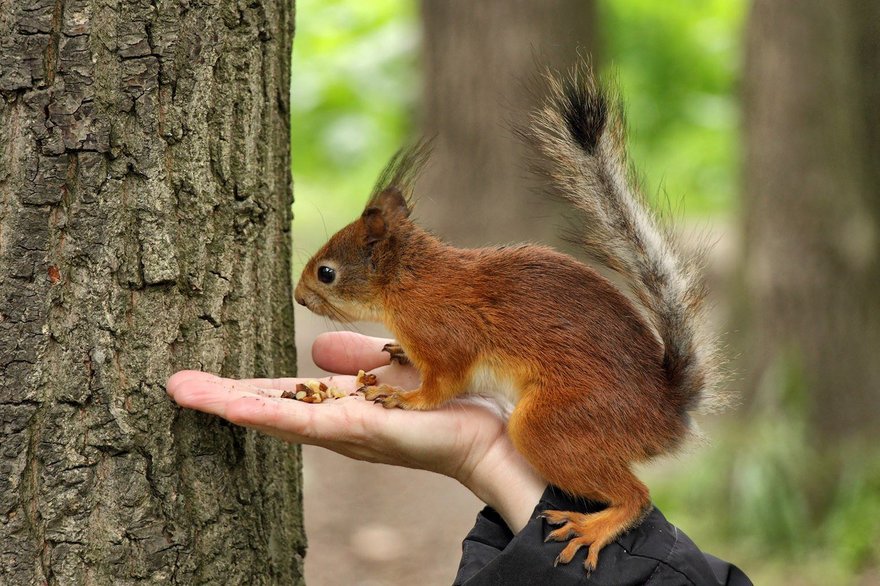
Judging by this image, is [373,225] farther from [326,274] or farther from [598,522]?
[598,522]

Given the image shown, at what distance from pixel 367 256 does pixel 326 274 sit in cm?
11

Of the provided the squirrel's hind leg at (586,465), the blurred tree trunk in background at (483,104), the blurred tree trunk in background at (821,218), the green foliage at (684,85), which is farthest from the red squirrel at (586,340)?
the green foliage at (684,85)

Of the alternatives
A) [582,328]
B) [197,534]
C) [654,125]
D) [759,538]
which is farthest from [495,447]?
[654,125]

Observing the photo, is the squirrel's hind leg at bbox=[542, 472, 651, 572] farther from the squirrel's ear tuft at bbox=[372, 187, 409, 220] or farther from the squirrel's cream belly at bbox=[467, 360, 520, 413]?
the squirrel's ear tuft at bbox=[372, 187, 409, 220]

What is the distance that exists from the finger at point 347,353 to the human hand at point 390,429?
2 centimetres

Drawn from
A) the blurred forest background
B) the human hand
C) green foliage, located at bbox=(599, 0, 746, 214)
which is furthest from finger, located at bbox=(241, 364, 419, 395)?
green foliage, located at bbox=(599, 0, 746, 214)

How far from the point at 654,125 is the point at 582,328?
20.6 ft

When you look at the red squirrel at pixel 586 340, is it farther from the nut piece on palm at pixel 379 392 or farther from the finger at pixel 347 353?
the finger at pixel 347 353

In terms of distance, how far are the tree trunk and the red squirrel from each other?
426 millimetres

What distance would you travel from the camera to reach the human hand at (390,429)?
63.8 inches

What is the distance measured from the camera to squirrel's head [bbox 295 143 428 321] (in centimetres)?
229

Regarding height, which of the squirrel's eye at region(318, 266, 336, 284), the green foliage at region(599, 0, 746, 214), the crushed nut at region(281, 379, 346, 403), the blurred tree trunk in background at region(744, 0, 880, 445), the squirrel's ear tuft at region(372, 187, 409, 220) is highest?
the green foliage at region(599, 0, 746, 214)

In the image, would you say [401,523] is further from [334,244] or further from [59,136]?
[59,136]

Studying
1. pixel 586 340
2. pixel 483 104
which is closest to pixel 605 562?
pixel 586 340
